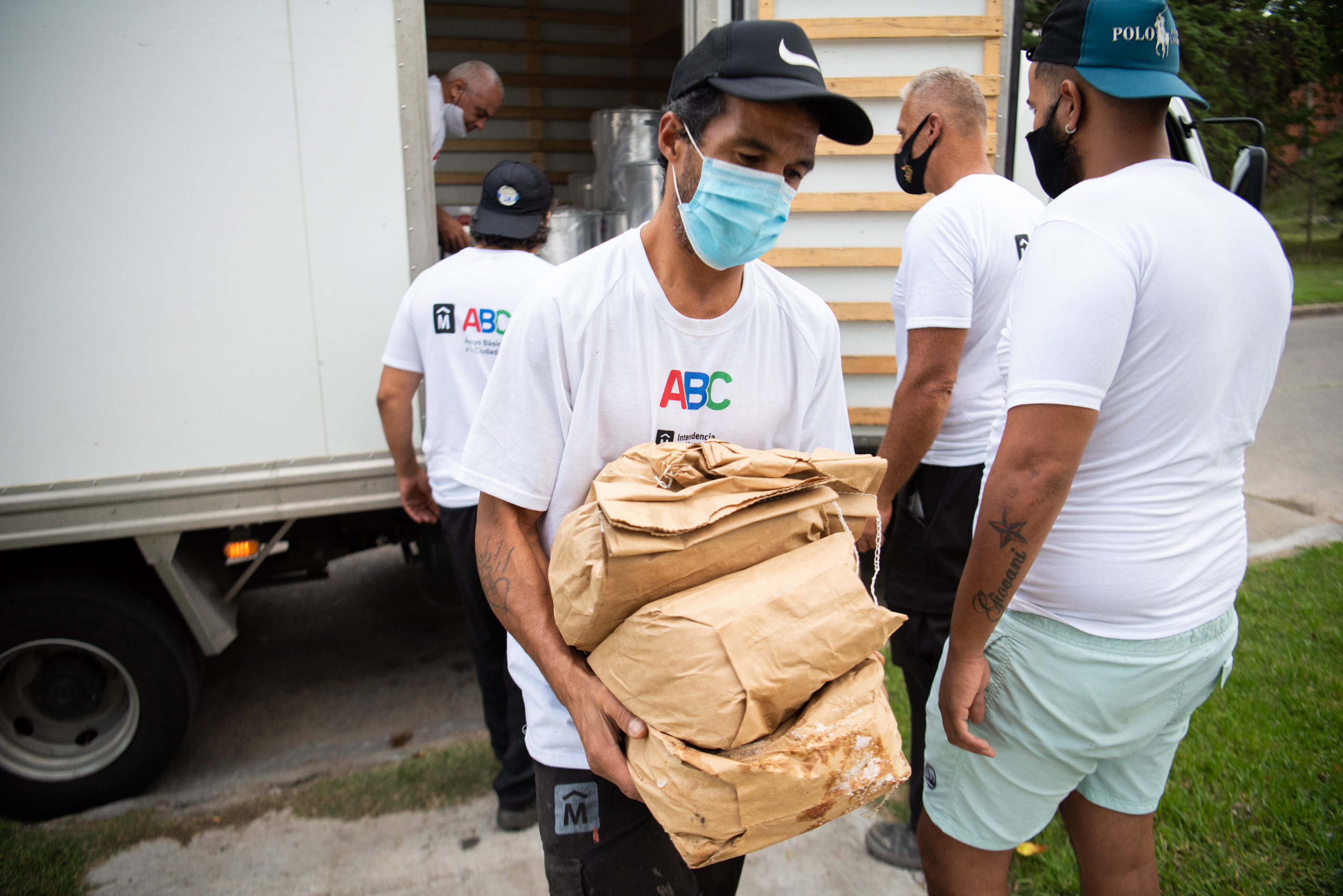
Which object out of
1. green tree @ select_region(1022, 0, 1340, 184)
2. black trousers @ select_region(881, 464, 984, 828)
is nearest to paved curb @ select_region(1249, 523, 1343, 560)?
black trousers @ select_region(881, 464, 984, 828)

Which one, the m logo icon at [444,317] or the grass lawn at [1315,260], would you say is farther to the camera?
the grass lawn at [1315,260]

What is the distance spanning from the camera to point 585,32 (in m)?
7.01

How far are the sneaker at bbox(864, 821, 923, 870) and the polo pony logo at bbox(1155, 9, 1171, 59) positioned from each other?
243 centimetres

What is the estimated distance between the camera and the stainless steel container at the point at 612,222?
4828mm

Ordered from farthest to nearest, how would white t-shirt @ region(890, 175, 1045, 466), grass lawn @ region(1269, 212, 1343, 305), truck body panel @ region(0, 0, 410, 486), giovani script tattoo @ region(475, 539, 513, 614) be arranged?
grass lawn @ region(1269, 212, 1343, 305)
truck body panel @ region(0, 0, 410, 486)
white t-shirt @ region(890, 175, 1045, 466)
giovani script tattoo @ region(475, 539, 513, 614)

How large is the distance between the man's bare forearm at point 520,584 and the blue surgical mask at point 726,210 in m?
0.60

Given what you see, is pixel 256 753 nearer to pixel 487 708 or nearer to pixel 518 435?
pixel 487 708

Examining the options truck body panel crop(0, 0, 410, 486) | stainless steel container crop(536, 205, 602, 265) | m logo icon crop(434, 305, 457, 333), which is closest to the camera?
truck body panel crop(0, 0, 410, 486)

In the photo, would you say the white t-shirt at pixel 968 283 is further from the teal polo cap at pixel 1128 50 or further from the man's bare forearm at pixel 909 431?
the teal polo cap at pixel 1128 50

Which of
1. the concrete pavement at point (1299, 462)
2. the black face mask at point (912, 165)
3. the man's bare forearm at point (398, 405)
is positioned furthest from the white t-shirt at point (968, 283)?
the concrete pavement at point (1299, 462)

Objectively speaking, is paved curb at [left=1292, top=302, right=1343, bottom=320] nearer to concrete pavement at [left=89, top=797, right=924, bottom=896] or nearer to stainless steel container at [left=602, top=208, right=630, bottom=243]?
stainless steel container at [left=602, top=208, right=630, bottom=243]

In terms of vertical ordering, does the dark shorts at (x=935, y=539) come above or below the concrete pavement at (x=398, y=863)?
above

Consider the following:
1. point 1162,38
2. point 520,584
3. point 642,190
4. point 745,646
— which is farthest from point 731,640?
point 642,190

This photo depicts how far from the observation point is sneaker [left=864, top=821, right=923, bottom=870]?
9.36 ft
